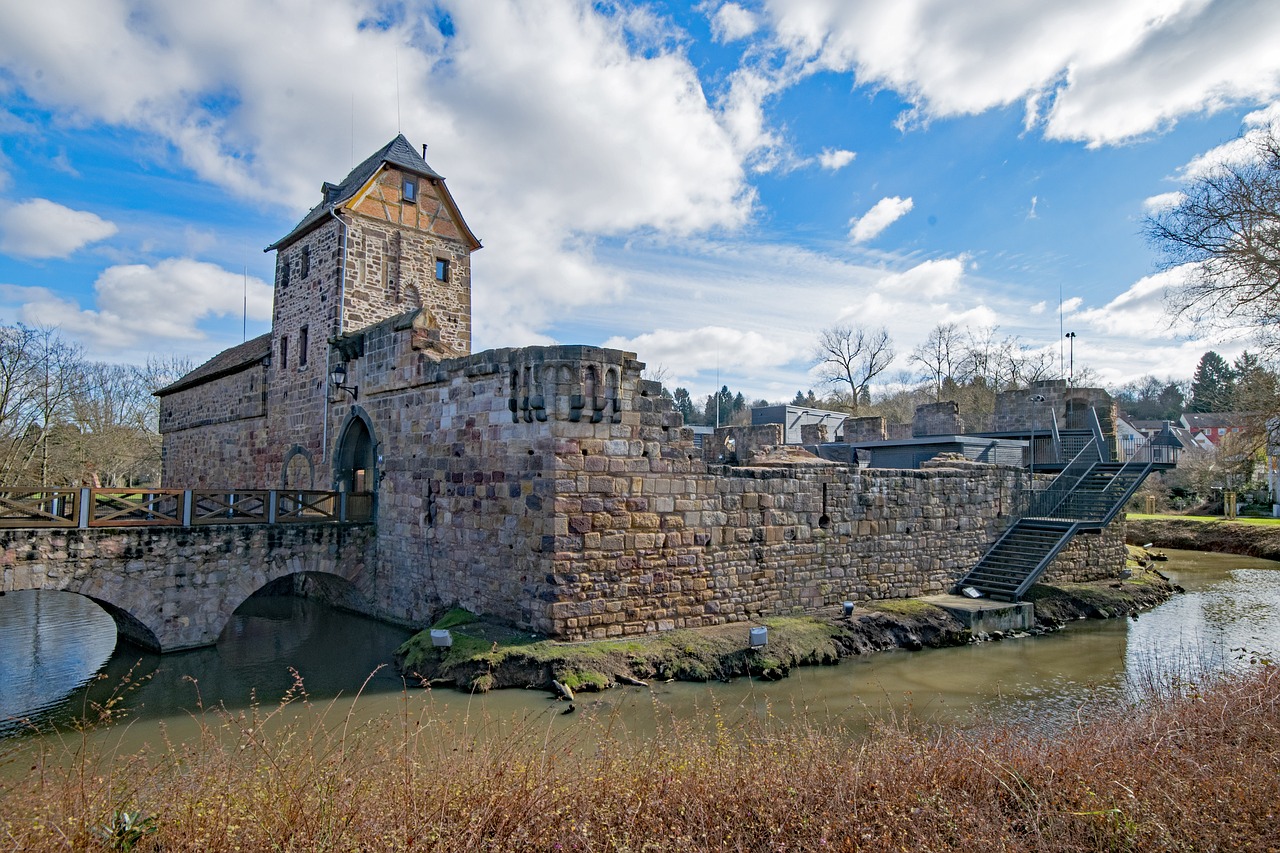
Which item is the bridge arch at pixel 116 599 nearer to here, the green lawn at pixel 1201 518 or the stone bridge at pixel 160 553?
the stone bridge at pixel 160 553

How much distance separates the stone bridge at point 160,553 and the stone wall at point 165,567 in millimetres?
15

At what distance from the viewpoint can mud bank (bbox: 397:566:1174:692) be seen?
9766mm

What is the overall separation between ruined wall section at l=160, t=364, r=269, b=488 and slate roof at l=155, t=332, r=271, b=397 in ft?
0.66

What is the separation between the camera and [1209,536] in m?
29.2

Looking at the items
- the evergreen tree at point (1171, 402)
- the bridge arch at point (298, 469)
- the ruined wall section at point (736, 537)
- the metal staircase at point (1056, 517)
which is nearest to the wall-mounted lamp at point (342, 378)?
the bridge arch at point (298, 469)

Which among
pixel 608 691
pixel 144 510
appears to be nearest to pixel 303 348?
pixel 144 510

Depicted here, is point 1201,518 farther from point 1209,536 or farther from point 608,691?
point 608,691

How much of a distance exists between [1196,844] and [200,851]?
5.70 meters

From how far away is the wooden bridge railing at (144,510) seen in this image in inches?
436

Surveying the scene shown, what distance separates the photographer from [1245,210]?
12109 mm

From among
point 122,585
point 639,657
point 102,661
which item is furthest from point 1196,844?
point 102,661

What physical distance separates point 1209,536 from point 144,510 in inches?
1423

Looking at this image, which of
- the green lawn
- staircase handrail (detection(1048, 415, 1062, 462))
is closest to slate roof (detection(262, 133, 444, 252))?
staircase handrail (detection(1048, 415, 1062, 462))

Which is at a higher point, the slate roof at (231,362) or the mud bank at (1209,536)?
the slate roof at (231,362)
